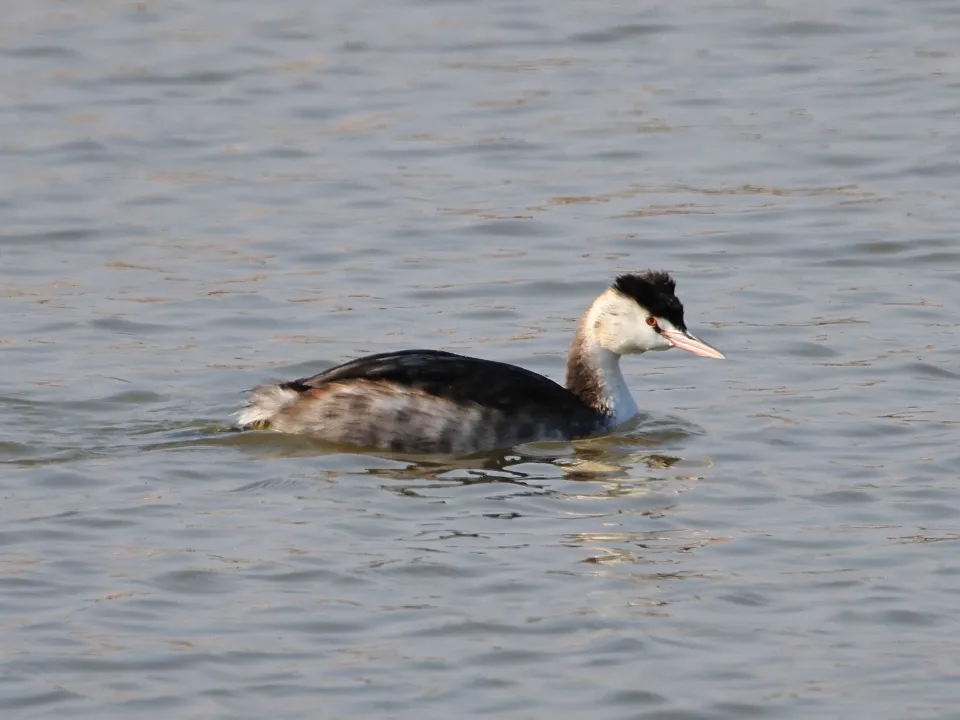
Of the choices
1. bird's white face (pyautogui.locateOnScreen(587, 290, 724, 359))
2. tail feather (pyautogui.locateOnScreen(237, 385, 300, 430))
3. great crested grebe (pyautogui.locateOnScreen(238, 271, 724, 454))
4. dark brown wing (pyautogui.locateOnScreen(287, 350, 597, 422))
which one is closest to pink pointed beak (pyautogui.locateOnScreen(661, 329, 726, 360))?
bird's white face (pyautogui.locateOnScreen(587, 290, 724, 359))

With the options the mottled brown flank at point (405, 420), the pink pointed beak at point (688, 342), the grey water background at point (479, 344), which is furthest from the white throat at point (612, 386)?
the mottled brown flank at point (405, 420)

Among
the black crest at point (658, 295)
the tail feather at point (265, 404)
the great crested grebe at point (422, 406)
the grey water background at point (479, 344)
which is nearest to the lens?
the grey water background at point (479, 344)

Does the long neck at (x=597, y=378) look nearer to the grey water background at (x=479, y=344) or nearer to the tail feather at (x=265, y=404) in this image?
the grey water background at (x=479, y=344)

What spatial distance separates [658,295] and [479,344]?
1.61 metres

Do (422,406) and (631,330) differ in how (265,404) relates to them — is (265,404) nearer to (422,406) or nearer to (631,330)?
(422,406)

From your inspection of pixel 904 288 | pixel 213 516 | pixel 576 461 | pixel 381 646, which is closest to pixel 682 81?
pixel 904 288

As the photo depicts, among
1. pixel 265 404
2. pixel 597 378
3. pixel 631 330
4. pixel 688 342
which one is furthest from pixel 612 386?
pixel 265 404

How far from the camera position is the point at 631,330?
426 inches

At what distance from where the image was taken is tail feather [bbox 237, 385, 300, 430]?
33.9 ft

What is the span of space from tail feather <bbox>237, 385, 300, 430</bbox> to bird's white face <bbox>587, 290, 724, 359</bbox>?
5.27ft

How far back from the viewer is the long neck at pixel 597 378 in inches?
421

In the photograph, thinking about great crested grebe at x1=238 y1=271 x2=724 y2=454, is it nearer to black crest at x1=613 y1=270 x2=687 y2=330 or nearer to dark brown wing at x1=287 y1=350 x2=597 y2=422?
dark brown wing at x1=287 y1=350 x2=597 y2=422

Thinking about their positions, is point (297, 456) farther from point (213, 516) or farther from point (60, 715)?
point (60, 715)

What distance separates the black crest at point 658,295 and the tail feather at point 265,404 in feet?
5.74
